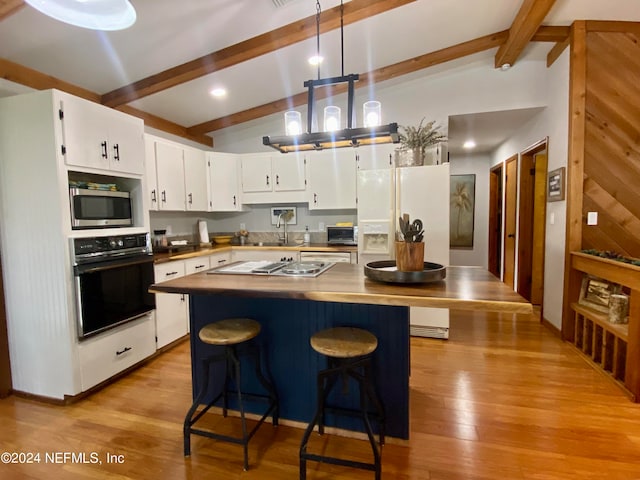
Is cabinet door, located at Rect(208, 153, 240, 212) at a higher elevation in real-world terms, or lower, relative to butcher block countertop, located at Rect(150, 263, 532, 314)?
higher

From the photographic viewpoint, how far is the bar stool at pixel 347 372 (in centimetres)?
155

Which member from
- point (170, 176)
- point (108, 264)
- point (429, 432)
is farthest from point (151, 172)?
point (429, 432)

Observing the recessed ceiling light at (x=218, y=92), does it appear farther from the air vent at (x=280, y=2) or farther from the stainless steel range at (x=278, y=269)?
the stainless steel range at (x=278, y=269)

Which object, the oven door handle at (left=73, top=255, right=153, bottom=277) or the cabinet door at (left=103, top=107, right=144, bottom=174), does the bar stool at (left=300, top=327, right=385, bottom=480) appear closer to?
the oven door handle at (left=73, top=255, right=153, bottom=277)

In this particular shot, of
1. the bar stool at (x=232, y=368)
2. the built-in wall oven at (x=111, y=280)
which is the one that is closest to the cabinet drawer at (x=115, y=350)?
the built-in wall oven at (x=111, y=280)

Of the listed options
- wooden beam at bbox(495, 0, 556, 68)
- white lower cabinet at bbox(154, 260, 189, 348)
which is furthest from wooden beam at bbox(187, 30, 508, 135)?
white lower cabinet at bbox(154, 260, 189, 348)

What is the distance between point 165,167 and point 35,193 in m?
1.30

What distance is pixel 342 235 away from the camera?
4.09 metres

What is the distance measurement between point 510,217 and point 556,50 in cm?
241

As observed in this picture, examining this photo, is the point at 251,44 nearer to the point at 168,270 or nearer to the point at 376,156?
the point at 376,156

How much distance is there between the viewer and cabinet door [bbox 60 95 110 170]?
2.23 meters

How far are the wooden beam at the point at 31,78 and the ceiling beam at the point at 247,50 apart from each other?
34 cm

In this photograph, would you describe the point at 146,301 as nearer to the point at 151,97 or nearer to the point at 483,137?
the point at 151,97

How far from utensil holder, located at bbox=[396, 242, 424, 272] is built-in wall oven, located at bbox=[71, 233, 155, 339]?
6.81 feet
